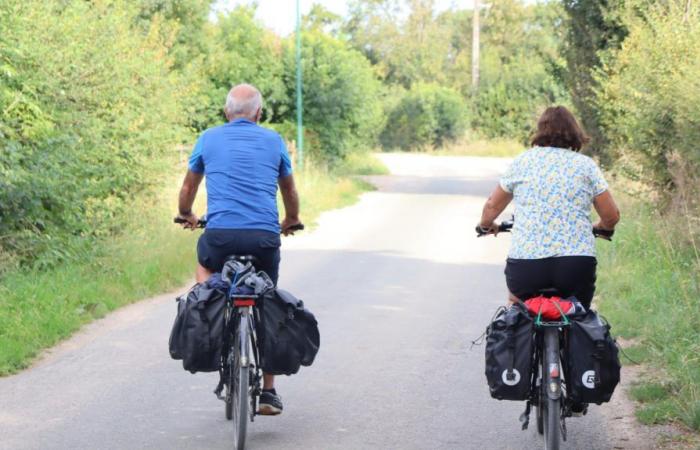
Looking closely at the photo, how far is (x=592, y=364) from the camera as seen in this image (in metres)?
5.65

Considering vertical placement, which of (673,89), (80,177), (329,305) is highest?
(673,89)

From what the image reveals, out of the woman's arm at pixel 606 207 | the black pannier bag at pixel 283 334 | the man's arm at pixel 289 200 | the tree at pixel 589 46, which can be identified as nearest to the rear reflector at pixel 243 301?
the black pannier bag at pixel 283 334

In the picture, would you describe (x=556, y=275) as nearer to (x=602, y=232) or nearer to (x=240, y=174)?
(x=602, y=232)

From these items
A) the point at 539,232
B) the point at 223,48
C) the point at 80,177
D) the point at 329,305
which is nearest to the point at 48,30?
the point at 80,177

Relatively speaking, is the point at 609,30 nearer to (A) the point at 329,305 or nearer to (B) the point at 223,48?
(A) the point at 329,305

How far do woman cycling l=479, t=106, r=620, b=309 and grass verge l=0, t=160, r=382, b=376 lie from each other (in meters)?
4.19

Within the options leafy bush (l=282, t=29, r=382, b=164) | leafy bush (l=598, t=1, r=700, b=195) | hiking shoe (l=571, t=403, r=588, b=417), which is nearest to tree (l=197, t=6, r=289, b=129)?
leafy bush (l=282, t=29, r=382, b=164)

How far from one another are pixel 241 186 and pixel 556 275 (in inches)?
71.0

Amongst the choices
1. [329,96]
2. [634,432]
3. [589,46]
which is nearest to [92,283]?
[634,432]

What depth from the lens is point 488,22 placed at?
81500 millimetres

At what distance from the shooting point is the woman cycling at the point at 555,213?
5816 mm

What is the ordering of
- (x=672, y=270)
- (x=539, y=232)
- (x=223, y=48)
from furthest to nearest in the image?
(x=223, y=48)
(x=672, y=270)
(x=539, y=232)

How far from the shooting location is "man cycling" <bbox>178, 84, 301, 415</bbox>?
642 centimetres

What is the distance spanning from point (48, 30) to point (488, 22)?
6827 centimetres
